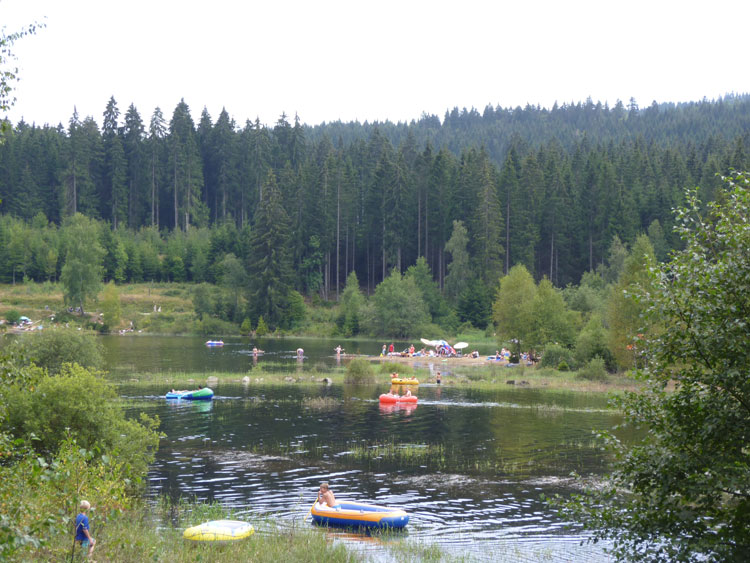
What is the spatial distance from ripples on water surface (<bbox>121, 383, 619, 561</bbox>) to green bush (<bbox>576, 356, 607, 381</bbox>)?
6816 millimetres

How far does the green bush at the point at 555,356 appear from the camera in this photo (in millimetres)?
59491

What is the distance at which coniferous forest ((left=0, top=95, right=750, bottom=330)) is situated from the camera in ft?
341

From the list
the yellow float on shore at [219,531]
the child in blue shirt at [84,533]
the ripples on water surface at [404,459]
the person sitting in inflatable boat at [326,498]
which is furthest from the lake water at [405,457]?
the child in blue shirt at [84,533]

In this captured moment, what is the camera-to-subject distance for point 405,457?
30.0 meters

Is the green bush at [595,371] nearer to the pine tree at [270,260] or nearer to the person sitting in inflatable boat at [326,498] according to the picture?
the person sitting in inflatable boat at [326,498]

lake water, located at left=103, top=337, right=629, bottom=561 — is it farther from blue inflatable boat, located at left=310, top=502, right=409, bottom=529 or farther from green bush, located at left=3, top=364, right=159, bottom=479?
green bush, located at left=3, top=364, right=159, bottom=479

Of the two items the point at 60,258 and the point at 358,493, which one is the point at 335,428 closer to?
the point at 358,493

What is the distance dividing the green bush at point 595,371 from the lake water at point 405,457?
4.93 metres

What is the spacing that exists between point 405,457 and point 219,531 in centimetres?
1405

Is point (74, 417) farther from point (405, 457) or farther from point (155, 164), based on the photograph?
point (155, 164)

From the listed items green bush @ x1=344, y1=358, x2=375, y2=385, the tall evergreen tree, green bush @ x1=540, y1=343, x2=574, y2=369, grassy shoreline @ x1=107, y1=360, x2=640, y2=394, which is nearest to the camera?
grassy shoreline @ x1=107, y1=360, x2=640, y2=394

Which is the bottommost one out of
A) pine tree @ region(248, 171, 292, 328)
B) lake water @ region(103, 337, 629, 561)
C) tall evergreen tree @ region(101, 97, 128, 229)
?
lake water @ region(103, 337, 629, 561)

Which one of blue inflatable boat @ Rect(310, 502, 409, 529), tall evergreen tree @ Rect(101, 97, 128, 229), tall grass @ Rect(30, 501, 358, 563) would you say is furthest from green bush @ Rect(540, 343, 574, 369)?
tall evergreen tree @ Rect(101, 97, 128, 229)

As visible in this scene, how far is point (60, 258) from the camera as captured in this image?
10694cm
